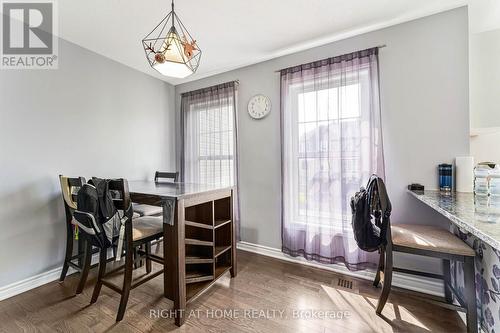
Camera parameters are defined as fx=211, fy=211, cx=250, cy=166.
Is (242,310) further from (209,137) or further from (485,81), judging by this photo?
(485,81)

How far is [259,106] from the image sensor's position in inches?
108

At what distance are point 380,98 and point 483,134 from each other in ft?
3.26

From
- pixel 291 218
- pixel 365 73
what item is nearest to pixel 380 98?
pixel 365 73

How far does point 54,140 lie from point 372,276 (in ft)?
11.5

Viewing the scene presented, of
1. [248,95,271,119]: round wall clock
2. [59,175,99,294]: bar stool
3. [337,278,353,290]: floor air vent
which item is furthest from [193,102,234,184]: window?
[337,278,353,290]: floor air vent

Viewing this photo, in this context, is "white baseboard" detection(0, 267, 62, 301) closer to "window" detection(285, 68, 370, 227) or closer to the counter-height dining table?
"window" detection(285, 68, 370, 227)

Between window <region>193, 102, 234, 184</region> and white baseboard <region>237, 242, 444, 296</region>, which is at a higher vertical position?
window <region>193, 102, 234, 184</region>

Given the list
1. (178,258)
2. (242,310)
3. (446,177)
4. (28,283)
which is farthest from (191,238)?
(446,177)

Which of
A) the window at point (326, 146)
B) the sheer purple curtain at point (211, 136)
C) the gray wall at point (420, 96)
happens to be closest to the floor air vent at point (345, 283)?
the window at point (326, 146)

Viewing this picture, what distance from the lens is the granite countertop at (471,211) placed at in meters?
0.89

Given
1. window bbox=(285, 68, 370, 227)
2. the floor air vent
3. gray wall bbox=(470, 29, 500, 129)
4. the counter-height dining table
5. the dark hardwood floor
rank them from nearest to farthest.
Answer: the counter-height dining table < the dark hardwood floor < gray wall bbox=(470, 29, 500, 129) < the floor air vent < window bbox=(285, 68, 370, 227)

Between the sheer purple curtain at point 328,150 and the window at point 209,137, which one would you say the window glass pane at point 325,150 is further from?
the window at point 209,137

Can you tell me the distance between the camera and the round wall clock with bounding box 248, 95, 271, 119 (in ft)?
8.84

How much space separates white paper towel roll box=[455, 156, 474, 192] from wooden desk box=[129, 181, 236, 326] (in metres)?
1.99
